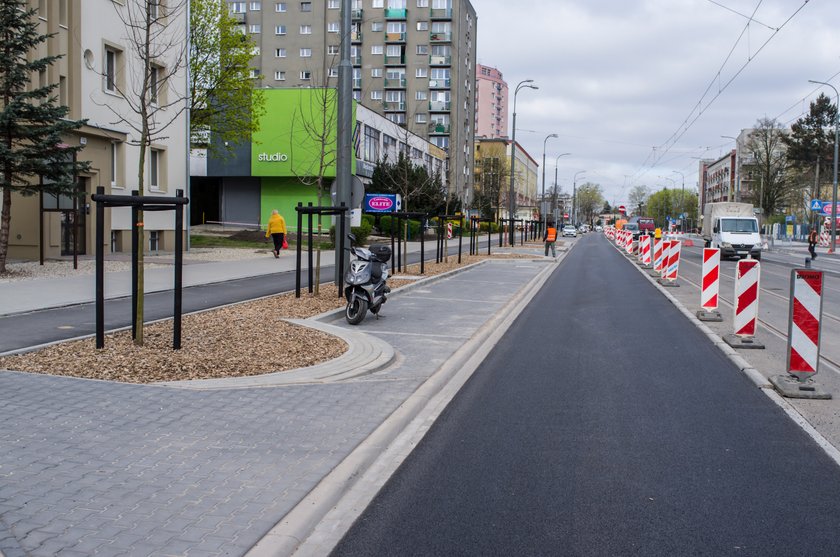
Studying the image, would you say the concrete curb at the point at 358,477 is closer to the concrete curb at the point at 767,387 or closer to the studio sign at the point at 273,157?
the concrete curb at the point at 767,387

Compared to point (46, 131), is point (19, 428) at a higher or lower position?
lower

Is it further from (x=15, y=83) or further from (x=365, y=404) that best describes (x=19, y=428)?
(x=15, y=83)

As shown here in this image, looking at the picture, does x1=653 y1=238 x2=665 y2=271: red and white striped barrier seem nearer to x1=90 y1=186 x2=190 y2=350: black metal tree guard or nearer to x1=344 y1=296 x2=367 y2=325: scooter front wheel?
x1=344 y1=296 x2=367 y2=325: scooter front wheel

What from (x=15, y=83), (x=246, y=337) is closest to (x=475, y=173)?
(x=15, y=83)

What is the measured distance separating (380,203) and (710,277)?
8.29 meters

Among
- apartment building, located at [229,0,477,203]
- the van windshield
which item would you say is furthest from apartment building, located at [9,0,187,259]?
apartment building, located at [229,0,477,203]

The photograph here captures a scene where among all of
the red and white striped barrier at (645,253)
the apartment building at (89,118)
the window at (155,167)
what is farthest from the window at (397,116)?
the apartment building at (89,118)

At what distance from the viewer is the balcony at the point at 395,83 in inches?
3216

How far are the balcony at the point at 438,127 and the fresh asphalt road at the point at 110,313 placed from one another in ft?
214

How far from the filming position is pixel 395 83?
3223 inches

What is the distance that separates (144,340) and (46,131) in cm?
1146

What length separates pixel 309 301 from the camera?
14.0 meters

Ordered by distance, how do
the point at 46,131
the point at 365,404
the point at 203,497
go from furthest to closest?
the point at 46,131 → the point at 365,404 → the point at 203,497

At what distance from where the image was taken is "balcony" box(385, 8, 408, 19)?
262ft
